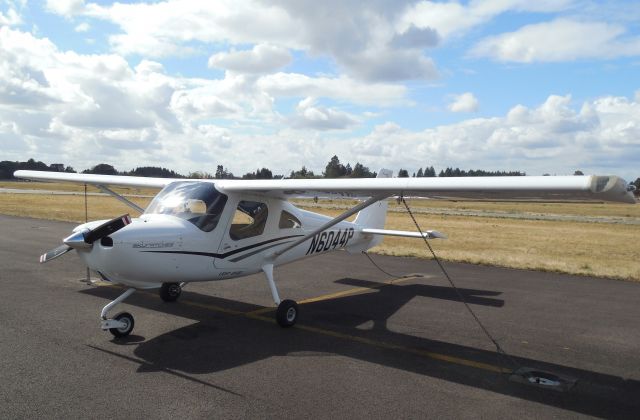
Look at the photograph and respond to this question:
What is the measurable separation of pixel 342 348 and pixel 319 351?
0.32 metres

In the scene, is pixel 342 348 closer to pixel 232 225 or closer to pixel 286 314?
pixel 286 314

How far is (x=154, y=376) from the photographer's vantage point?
5348 millimetres

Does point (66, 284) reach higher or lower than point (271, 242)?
lower

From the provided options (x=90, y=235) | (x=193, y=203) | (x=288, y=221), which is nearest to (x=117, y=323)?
(x=90, y=235)

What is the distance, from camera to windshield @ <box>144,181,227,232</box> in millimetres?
7191

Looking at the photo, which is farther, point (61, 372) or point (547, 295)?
point (547, 295)

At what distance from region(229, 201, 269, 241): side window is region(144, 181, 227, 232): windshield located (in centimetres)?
36

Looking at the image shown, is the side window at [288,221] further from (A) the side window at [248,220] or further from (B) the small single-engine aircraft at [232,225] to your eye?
(A) the side window at [248,220]

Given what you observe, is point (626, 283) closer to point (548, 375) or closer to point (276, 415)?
point (548, 375)

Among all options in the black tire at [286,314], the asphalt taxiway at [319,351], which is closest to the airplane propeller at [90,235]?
the asphalt taxiway at [319,351]

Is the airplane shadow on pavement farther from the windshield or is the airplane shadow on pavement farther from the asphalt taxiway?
the windshield

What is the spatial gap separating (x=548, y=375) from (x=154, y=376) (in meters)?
4.33

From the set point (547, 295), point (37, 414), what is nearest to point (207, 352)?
point (37, 414)

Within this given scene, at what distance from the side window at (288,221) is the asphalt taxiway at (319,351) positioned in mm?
1401
